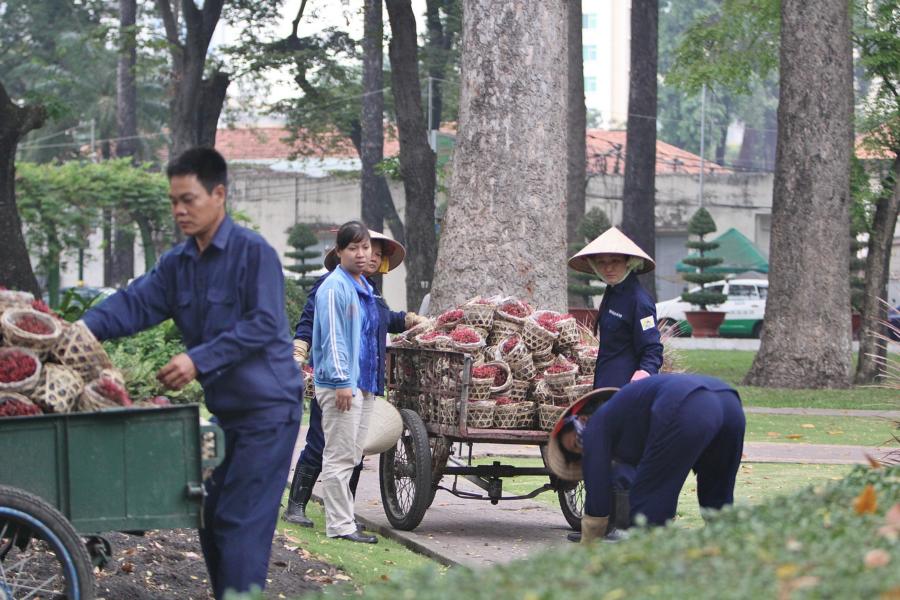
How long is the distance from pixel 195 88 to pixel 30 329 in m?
22.1

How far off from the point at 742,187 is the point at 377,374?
156ft

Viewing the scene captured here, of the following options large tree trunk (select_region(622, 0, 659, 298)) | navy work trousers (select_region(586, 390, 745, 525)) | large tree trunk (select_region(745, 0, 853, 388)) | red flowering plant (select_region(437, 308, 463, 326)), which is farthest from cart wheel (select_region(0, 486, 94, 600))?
large tree trunk (select_region(622, 0, 659, 298))

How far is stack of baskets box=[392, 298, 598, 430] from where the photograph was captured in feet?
29.2

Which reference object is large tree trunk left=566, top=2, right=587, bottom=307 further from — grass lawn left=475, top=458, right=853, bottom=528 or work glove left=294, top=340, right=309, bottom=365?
work glove left=294, top=340, right=309, bottom=365

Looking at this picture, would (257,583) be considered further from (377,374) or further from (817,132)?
(817,132)

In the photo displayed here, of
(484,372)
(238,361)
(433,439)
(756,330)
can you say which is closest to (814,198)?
(433,439)

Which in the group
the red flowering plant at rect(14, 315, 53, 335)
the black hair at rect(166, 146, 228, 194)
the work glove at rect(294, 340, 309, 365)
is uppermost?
the black hair at rect(166, 146, 228, 194)

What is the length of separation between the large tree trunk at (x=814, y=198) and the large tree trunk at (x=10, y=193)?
35.1 ft

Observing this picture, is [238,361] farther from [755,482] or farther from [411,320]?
[755,482]

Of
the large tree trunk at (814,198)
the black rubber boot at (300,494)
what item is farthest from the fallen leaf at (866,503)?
the large tree trunk at (814,198)

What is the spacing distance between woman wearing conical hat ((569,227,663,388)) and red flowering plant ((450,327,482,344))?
90cm

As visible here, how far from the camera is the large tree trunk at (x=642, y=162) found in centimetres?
3005

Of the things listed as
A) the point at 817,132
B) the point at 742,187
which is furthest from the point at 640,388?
the point at 742,187

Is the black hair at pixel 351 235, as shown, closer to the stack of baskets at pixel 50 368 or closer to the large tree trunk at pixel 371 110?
the stack of baskets at pixel 50 368
